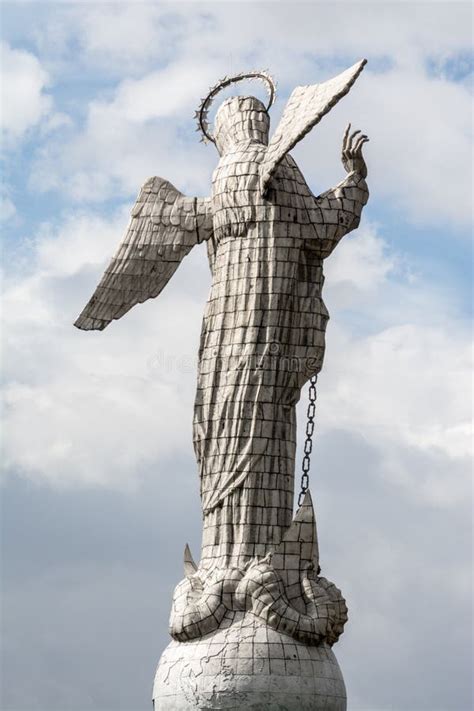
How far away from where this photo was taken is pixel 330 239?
2373 cm

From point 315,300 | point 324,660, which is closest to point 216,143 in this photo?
point 315,300

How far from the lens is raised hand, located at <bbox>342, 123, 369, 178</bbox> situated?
2384 centimetres

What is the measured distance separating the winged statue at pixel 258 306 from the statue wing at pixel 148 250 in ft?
0.10

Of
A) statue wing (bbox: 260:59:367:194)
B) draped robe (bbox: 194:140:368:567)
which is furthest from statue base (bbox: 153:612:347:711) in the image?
statue wing (bbox: 260:59:367:194)

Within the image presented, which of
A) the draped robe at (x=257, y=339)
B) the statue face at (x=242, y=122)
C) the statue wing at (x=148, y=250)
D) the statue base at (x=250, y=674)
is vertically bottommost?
the statue base at (x=250, y=674)

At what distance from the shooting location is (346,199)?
941 inches

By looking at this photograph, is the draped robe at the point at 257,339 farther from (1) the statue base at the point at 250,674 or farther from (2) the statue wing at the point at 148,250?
(1) the statue base at the point at 250,674

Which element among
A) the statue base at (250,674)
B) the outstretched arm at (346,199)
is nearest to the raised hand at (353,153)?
the outstretched arm at (346,199)

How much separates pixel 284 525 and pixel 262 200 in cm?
406

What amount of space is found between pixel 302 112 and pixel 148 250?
285 centimetres

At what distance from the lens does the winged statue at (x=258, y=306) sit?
2300cm

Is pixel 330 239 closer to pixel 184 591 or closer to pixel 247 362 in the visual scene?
pixel 247 362

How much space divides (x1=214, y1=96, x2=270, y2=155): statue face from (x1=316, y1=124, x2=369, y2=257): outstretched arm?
1.16m

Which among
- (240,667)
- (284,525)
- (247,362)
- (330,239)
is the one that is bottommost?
(240,667)
